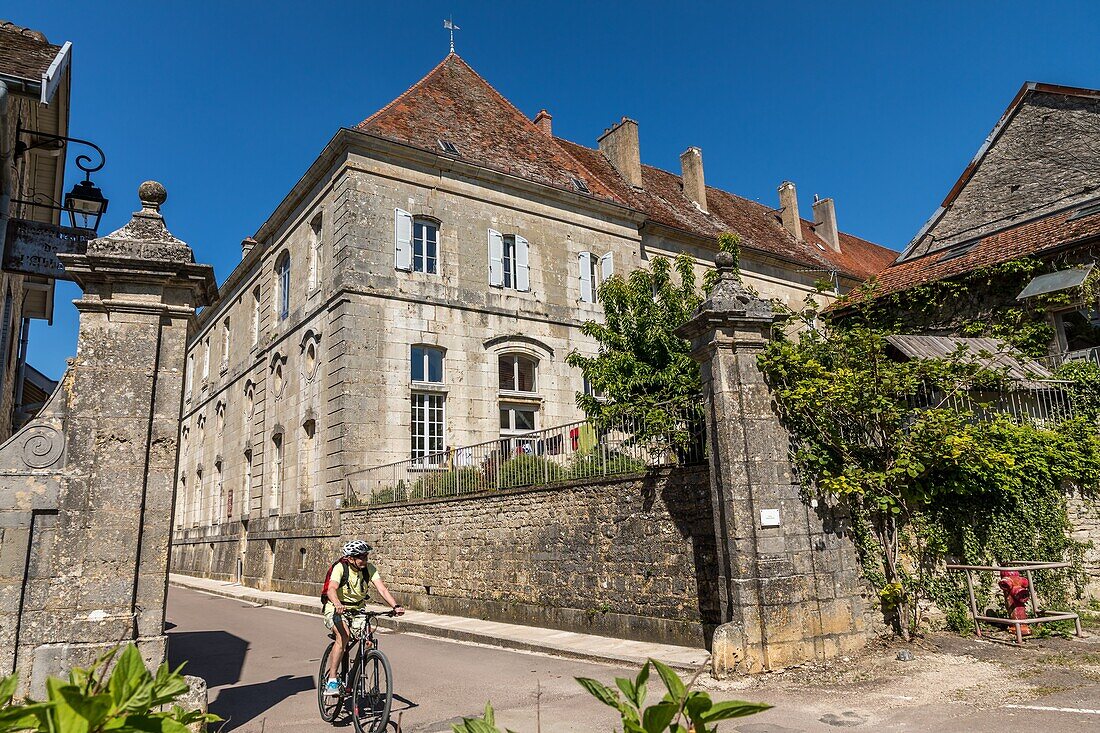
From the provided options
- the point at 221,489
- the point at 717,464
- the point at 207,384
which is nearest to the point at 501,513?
the point at 717,464

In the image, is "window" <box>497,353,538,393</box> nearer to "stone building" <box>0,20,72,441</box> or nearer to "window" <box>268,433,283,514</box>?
"window" <box>268,433,283,514</box>

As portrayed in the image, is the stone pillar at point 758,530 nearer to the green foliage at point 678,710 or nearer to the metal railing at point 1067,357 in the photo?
the green foliage at point 678,710

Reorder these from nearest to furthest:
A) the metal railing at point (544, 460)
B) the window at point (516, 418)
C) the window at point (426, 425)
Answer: the metal railing at point (544, 460), the window at point (426, 425), the window at point (516, 418)

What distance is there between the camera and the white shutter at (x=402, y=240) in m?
17.8

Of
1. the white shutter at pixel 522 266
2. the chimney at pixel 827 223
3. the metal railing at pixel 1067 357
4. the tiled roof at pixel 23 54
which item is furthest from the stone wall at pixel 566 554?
the chimney at pixel 827 223

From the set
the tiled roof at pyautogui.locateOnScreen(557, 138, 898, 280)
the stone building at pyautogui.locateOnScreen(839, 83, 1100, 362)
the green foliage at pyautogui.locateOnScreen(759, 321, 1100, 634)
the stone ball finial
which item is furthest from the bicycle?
the tiled roof at pyautogui.locateOnScreen(557, 138, 898, 280)

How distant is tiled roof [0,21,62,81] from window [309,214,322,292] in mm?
9999

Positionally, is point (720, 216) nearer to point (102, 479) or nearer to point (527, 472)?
point (527, 472)

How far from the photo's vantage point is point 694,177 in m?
27.1

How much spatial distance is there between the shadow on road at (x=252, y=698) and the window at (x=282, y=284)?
1540 cm

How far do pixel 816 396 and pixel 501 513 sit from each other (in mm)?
5718

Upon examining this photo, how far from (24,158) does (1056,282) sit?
17221 millimetres

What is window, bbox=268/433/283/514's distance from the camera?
2014cm

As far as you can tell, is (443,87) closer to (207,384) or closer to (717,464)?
(207,384)
